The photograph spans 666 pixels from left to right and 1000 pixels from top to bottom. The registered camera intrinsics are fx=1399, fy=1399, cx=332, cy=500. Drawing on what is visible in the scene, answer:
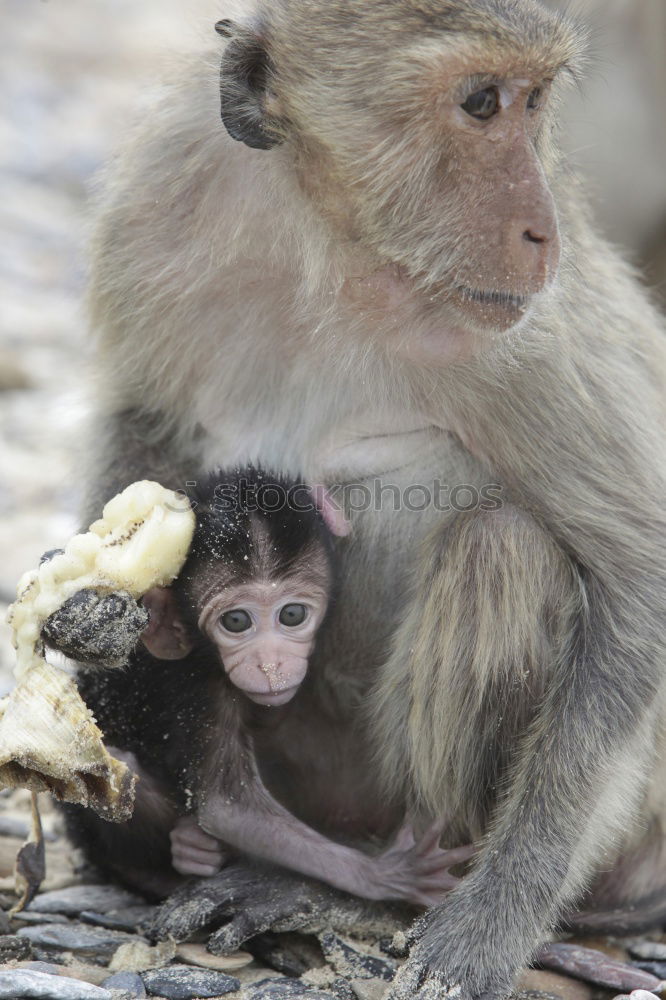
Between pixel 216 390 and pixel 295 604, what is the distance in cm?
78

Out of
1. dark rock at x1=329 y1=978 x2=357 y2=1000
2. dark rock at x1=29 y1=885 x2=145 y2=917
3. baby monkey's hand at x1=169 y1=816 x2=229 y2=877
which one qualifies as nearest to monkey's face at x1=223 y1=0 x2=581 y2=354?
baby monkey's hand at x1=169 y1=816 x2=229 y2=877

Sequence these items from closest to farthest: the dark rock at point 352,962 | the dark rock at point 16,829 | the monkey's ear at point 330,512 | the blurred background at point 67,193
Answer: the dark rock at point 352,962 < the monkey's ear at point 330,512 < the dark rock at point 16,829 < the blurred background at point 67,193

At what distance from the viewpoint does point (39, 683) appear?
3.55 metres

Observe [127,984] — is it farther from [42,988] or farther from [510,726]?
[510,726]

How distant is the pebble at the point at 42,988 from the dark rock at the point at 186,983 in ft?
0.64

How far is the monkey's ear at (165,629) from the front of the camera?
403 centimetres

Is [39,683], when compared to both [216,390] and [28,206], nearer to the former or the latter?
[216,390]

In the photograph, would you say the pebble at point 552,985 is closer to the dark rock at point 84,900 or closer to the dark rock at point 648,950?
the dark rock at point 648,950

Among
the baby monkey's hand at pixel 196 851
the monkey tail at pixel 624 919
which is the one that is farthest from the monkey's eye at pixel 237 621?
the monkey tail at pixel 624 919

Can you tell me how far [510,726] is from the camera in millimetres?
3869

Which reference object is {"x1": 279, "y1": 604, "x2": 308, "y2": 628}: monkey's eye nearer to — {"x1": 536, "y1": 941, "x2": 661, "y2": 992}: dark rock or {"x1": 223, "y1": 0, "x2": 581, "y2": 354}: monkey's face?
{"x1": 223, "y1": 0, "x2": 581, "y2": 354}: monkey's face

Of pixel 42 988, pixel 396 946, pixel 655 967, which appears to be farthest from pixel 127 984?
pixel 655 967

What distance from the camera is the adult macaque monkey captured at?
3533 mm

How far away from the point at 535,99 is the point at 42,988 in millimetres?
2534
